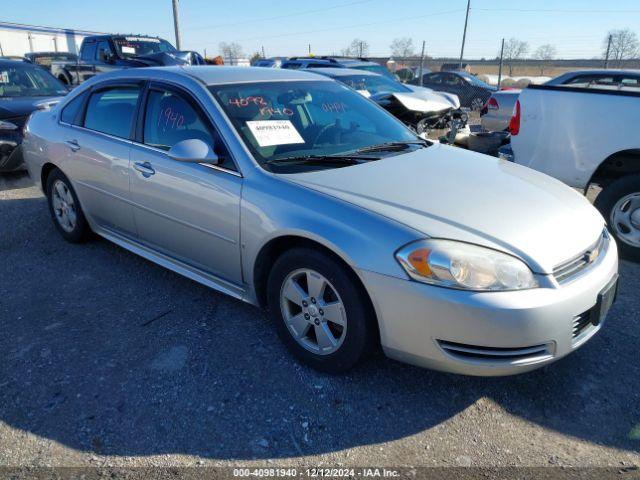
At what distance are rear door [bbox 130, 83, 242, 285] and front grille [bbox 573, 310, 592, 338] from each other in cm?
183

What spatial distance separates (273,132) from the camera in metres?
3.19

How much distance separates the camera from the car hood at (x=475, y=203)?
7.96ft

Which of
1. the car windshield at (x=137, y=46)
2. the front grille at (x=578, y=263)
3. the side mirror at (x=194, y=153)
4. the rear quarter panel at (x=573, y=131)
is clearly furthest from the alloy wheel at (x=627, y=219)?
the car windshield at (x=137, y=46)

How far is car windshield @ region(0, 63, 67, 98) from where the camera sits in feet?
25.3

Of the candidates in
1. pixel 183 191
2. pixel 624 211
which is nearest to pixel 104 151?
pixel 183 191

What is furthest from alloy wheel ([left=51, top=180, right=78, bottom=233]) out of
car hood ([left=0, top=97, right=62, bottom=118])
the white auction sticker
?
car hood ([left=0, top=97, right=62, bottom=118])

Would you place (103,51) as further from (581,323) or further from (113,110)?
(581,323)

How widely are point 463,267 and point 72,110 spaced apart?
3716 millimetres

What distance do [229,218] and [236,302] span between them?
2.94 ft

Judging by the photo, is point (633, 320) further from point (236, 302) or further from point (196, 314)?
point (196, 314)

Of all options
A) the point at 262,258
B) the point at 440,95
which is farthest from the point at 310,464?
the point at 440,95

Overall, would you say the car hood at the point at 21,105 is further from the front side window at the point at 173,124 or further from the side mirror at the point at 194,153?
the side mirror at the point at 194,153

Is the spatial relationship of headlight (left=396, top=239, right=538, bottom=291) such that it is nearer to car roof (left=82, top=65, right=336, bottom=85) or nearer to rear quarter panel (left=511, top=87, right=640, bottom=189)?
car roof (left=82, top=65, right=336, bottom=85)

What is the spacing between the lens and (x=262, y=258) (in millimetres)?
2922
